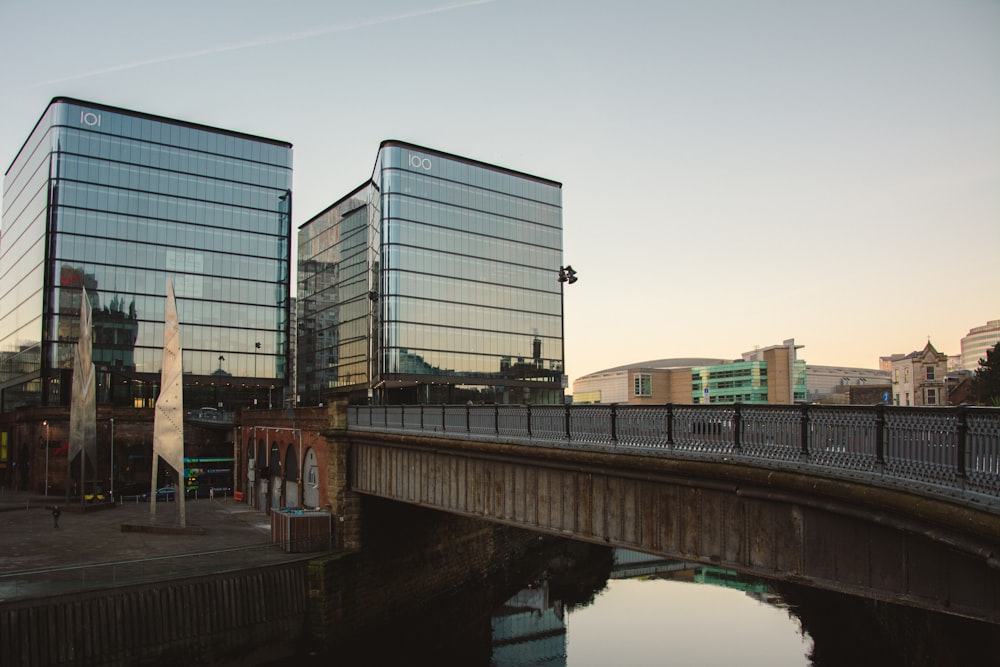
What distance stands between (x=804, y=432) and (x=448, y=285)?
68.2 m

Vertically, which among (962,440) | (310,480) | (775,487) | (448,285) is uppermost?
(448,285)

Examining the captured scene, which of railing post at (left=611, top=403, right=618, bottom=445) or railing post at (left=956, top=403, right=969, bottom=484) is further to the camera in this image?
railing post at (left=611, top=403, right=618, bottom=445)

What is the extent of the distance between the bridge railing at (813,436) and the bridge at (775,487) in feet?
0.08

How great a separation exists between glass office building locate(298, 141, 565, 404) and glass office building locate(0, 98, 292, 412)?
9917mm

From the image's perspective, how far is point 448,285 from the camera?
79125 mm

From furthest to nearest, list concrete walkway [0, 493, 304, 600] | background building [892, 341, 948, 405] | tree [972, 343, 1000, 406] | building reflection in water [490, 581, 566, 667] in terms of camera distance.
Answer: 1. background building [892, 341, 948, 405]
2. tree [972, 343, 1000, 406]
3. building reflection in water [490, 581, 566, 667]
4. concrete walkway [0, 493, 304, 600]

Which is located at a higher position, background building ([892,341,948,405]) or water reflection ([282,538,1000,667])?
background building ([892,341,948,405])

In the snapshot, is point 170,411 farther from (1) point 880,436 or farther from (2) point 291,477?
(1) point 880,436

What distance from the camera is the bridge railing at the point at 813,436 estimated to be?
30.5ft

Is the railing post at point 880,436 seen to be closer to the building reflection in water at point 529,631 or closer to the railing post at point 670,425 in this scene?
the railing post at point 670,425

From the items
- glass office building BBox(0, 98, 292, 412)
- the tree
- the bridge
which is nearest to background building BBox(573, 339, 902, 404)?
the tree

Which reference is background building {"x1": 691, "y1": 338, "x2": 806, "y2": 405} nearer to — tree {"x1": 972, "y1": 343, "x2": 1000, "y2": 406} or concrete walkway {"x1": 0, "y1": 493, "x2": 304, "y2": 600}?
tree {"x1": 972, "y1": 343, "x2": 1000, "y2": 406}

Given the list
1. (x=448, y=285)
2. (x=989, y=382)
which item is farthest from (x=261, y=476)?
(x=989, y=382)

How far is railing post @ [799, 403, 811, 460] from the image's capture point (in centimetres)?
1214
